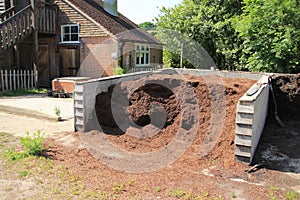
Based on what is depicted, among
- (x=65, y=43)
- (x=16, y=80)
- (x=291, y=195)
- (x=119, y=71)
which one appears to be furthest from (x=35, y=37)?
(x=291, y=195)

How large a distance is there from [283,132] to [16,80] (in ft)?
37.8

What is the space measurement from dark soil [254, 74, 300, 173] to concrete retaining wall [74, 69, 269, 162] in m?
0.26

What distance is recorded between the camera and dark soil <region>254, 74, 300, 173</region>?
4.44 m

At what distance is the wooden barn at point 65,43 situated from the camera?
13688 mm

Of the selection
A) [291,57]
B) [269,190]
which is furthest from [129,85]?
[291,57]

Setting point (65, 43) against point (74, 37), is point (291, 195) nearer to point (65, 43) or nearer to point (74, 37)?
point (74, 37)

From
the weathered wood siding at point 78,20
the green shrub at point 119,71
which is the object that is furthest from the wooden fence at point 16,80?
the green shrub at point 119,71

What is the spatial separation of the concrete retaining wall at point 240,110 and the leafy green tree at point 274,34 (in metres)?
2.23

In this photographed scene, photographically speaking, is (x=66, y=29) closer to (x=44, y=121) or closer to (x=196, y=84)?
(x=44, y=121)

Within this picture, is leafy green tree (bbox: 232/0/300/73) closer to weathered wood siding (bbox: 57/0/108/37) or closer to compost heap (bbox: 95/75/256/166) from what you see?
compost heap (bbox: 95/75/256/166)

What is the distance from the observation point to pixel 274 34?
9.89 m

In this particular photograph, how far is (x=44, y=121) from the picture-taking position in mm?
6953

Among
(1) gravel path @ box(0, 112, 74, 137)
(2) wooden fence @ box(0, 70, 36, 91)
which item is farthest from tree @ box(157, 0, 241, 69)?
(1) gravel path @ box(0, 112, 74, 137)

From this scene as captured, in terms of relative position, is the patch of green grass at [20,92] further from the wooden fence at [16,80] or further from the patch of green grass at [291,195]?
the patch of green grass at [291,195]
